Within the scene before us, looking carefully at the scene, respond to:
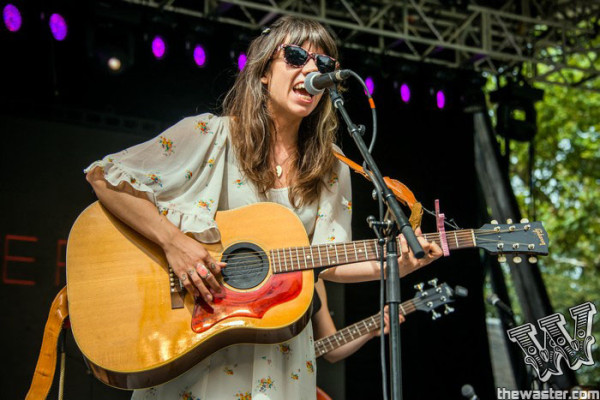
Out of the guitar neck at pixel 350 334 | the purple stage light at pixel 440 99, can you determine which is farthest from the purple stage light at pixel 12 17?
the purple stage light at pixel 440 99

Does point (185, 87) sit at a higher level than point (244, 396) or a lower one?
higher

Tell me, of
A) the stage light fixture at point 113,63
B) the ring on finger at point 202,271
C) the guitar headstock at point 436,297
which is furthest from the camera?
the stage light fixture at point 113,63

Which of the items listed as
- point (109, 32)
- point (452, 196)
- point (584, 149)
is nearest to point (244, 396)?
point (109, 32)

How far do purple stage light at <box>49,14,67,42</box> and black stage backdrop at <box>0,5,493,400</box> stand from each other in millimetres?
111

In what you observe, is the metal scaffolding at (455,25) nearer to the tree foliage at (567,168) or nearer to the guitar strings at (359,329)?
the guitar strings at (359,329)

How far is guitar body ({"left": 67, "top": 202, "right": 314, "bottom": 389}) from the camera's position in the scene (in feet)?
8.45

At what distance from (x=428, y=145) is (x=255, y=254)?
5182mm

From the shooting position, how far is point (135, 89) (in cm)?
636

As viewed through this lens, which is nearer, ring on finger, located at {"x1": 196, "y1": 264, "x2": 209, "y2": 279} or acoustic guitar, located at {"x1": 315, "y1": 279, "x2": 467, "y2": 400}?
ring on finger, located at {"x1": 196, "y1": 264, "x2": 209, "y2": 279}

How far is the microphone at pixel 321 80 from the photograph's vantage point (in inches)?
99.9

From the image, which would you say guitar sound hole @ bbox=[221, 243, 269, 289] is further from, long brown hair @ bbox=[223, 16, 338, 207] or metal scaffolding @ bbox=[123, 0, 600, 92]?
metal scaffolding @ bbox=[123, 0, 600, 92]

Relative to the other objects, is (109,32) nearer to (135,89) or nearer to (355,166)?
(135,89)

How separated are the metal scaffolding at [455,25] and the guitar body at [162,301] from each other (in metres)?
4.18

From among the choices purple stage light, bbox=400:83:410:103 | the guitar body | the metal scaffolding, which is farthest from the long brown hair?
purple stage light, bbox=400:83:410:103
